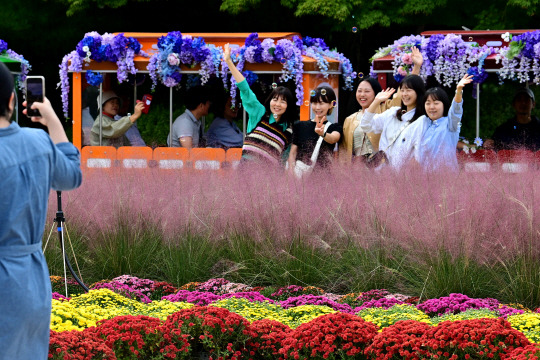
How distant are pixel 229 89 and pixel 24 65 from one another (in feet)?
19.2

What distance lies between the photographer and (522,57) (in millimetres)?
12375

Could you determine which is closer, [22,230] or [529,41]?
[22,230]

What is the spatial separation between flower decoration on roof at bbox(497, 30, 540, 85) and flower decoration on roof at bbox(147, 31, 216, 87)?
160 inches

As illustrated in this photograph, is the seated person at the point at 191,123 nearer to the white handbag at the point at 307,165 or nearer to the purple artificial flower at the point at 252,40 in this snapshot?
the purple artificial flower at the point at 252,40

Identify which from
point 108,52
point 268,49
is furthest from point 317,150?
point 108,52

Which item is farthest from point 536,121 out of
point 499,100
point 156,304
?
point 156,304

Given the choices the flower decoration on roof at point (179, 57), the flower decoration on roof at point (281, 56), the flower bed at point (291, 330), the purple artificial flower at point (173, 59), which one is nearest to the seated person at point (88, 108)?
the flower decoration on roof at point (179, 57)

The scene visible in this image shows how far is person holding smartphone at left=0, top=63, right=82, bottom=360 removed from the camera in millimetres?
2971

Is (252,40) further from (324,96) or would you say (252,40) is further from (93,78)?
(324,96)

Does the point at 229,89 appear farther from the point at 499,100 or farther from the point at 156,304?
the point at 156,304

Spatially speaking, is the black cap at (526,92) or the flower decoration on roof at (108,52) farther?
the flower decoration on roof at (108,52)

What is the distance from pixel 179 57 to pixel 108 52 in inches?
42.5

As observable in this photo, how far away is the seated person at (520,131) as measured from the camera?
11.7m

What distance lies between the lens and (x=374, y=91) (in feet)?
31.3
